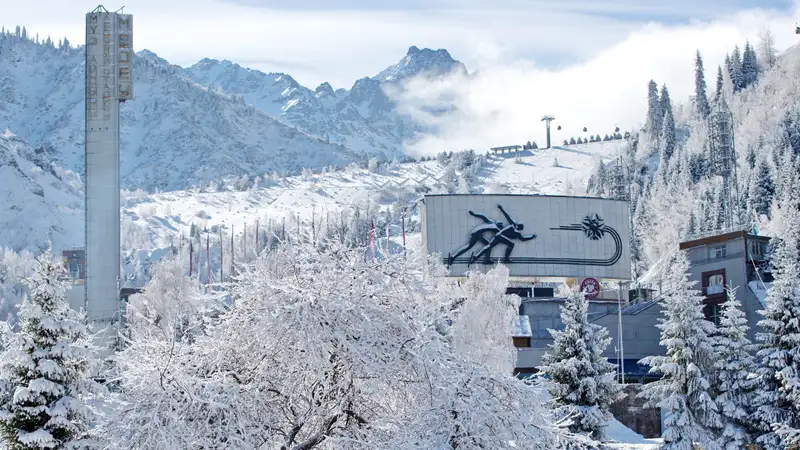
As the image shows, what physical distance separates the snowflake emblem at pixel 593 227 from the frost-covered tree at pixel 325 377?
260 feet

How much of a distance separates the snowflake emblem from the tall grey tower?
35827mm

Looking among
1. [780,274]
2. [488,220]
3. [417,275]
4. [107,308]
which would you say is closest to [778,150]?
[488,220]

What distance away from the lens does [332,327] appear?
14984 millimetres

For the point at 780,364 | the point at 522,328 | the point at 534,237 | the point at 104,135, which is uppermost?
the point at 104,135

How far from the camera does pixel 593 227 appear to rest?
94438 mm

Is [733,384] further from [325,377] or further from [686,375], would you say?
[325,377]

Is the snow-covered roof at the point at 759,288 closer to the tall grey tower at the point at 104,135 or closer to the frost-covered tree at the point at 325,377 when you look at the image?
the tall grey tower at the point at 104,135

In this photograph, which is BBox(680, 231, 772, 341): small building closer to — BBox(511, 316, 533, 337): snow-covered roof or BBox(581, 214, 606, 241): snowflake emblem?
BBox(511, 316, 533, 337): snow-covered roof

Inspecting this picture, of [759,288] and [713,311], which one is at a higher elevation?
[759,288]

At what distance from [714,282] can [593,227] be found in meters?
21.3

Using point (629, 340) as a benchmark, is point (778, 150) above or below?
above

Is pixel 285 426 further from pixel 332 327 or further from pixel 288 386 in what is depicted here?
pixel 332 327

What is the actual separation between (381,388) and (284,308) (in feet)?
5.31

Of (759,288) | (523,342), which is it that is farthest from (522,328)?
(759,288)
